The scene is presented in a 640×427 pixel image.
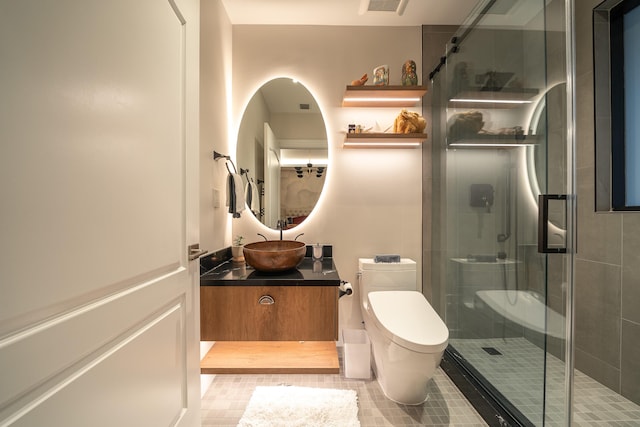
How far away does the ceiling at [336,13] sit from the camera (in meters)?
2.01

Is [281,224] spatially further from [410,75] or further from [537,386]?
[537,386]

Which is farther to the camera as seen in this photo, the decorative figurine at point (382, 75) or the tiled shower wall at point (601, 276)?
the decorative figurine at point (382, 75)

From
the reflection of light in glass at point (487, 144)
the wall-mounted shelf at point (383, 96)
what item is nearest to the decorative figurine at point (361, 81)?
the wall-mounted shelf at point (383, 96)

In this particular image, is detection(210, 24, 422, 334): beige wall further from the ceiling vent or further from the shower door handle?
the shower door handle

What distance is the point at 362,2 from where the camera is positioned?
6.06 ft

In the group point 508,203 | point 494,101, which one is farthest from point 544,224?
point 494,101

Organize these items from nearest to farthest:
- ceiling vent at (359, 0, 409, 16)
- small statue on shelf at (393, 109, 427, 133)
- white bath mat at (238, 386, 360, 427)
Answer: white bath mat at (238, 386, 360, 427)
ceiling vent at (359, 0, 409, 16)
small statue on shelf at (393, 109, 427, 133)

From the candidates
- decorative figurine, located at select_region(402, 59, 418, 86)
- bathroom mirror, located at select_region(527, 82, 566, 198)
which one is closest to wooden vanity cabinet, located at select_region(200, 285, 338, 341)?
bathroom mirror, located at select_region(527, 82, 566, 198)

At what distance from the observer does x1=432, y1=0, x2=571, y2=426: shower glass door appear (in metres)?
1.13

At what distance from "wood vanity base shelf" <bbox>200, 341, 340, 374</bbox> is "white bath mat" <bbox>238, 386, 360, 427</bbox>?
0.22 meters

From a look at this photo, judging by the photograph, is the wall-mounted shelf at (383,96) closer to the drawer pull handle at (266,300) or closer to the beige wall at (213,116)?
the beige wall at (213,116)

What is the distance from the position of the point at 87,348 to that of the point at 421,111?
7.96 feet

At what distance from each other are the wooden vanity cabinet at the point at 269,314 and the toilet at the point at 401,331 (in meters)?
0.45

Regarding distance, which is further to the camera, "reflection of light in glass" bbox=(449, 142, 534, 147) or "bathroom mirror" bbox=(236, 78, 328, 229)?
"bathroom mirror" bbox=(236, 78, 328, 229)
